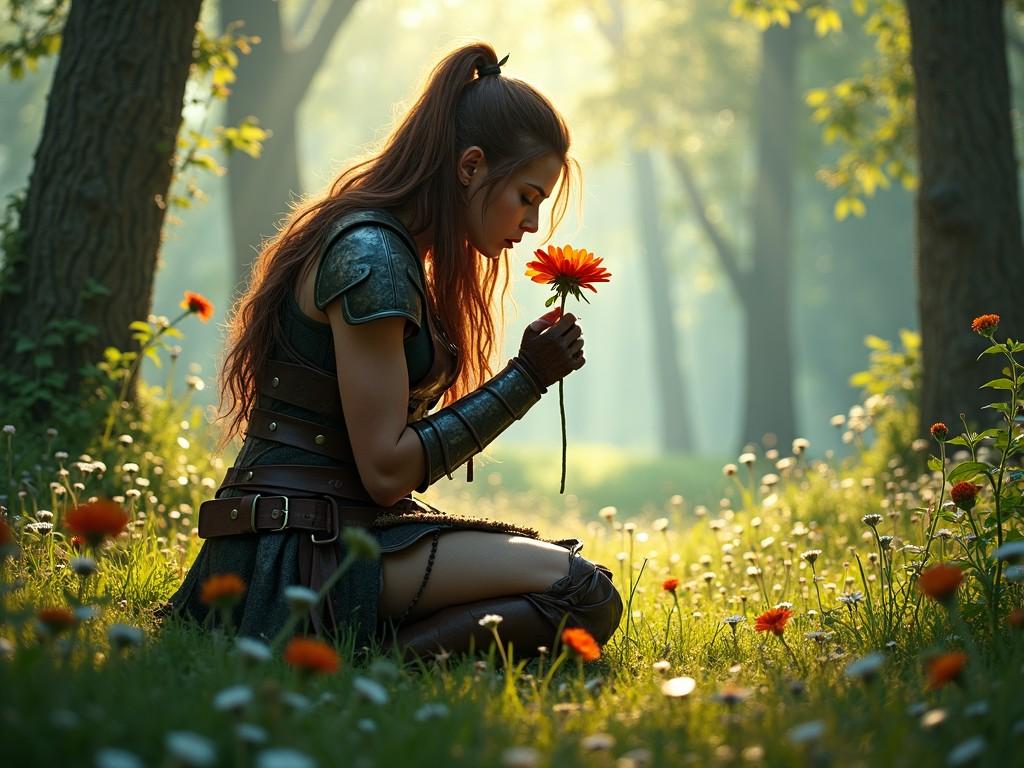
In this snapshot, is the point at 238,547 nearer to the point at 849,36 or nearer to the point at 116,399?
the point at 116,399

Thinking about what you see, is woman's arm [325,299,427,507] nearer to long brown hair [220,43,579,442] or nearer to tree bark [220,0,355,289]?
long brown hair [220,43,579,442]

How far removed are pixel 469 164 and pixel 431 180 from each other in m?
0.12

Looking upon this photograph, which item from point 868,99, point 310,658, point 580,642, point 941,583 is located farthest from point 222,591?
point 868,99

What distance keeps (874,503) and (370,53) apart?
25.7m

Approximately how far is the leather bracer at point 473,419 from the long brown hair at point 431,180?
35cm

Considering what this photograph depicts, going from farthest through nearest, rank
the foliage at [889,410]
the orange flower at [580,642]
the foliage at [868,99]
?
the foliage at [868,99], the foliage at [889,410], the orange flower at [580,642]

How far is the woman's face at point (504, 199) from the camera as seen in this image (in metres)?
3.21

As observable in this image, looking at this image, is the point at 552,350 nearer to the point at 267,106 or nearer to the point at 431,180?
the point at 431,180

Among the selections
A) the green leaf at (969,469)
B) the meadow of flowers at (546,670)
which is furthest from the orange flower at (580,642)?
the green leaf at (969,469)

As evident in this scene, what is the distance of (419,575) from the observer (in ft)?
9.87

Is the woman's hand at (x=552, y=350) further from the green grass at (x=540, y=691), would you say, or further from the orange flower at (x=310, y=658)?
the orange flower at (x=310, y=658)

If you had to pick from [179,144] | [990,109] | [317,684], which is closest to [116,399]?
[179,144]

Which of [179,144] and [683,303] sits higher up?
[683,303]

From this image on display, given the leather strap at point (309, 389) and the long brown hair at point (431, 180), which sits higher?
the long brown hair at point (431, 180)
